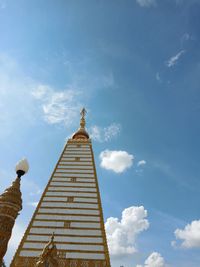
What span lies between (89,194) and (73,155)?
19.2 ft

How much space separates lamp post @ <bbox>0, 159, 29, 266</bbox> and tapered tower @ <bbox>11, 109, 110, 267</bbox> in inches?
412

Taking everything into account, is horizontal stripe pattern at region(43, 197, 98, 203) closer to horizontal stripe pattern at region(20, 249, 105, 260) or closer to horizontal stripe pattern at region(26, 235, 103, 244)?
horizontal stripe pattern at region(26, 235, 103, 244)

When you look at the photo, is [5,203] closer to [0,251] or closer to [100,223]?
[0,251]

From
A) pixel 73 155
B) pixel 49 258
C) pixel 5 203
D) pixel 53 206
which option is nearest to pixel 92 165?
pixel 73 155

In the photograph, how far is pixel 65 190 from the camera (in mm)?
19953

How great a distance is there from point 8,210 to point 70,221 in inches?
506

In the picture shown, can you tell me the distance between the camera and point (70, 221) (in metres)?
17.2

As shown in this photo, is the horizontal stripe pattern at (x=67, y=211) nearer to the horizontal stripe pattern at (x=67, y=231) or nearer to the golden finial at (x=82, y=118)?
the horizontal stripe pattern at (x=67, y=231)

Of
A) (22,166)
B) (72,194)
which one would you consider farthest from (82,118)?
(22,166)

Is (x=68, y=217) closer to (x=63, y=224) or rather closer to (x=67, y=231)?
(x=63, y=224)

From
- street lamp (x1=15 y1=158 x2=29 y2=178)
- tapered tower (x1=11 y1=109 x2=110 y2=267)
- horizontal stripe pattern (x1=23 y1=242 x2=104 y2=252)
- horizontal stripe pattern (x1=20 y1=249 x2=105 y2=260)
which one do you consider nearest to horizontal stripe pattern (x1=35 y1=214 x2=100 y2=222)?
tapered tower (x1=11 y1=109 x2=110 y2=267)

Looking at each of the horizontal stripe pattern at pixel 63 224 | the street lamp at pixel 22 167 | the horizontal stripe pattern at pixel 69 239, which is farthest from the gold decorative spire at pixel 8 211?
the horizontal stripe pattern at pixel 63 224

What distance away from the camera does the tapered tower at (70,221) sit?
581 inches

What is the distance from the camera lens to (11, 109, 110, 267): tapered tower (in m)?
14.7
